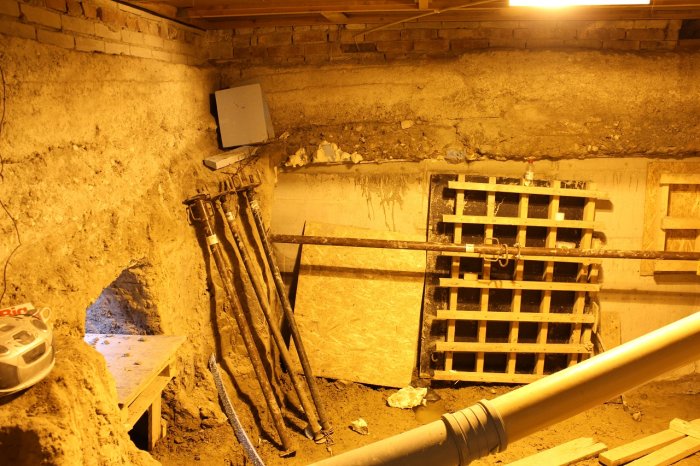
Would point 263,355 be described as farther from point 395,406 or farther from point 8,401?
point 8,401

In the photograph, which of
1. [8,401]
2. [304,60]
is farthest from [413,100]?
[8,401]

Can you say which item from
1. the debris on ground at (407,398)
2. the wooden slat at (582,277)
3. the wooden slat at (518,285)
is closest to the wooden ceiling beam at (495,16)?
the wooden slat at (582,277)

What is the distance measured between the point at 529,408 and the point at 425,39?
3.38 m

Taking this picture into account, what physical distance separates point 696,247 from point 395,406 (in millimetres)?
2547

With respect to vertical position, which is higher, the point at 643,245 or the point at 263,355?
the point at 643,245

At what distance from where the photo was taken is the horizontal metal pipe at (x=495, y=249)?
3.76 meters

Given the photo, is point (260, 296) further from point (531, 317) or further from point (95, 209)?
point (531, 317)

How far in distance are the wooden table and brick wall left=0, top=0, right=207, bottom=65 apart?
4.74 feet

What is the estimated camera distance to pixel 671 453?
3.36 meters

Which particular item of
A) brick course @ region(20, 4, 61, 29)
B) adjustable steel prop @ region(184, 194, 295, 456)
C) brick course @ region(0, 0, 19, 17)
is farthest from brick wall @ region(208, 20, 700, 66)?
brick course @ region(0, 0, 19, 17)

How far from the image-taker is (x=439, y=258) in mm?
4145

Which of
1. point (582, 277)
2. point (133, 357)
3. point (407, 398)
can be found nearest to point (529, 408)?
point (133, 357)

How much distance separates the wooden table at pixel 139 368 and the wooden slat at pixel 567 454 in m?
2.09

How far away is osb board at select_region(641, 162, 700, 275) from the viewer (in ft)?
13.1
